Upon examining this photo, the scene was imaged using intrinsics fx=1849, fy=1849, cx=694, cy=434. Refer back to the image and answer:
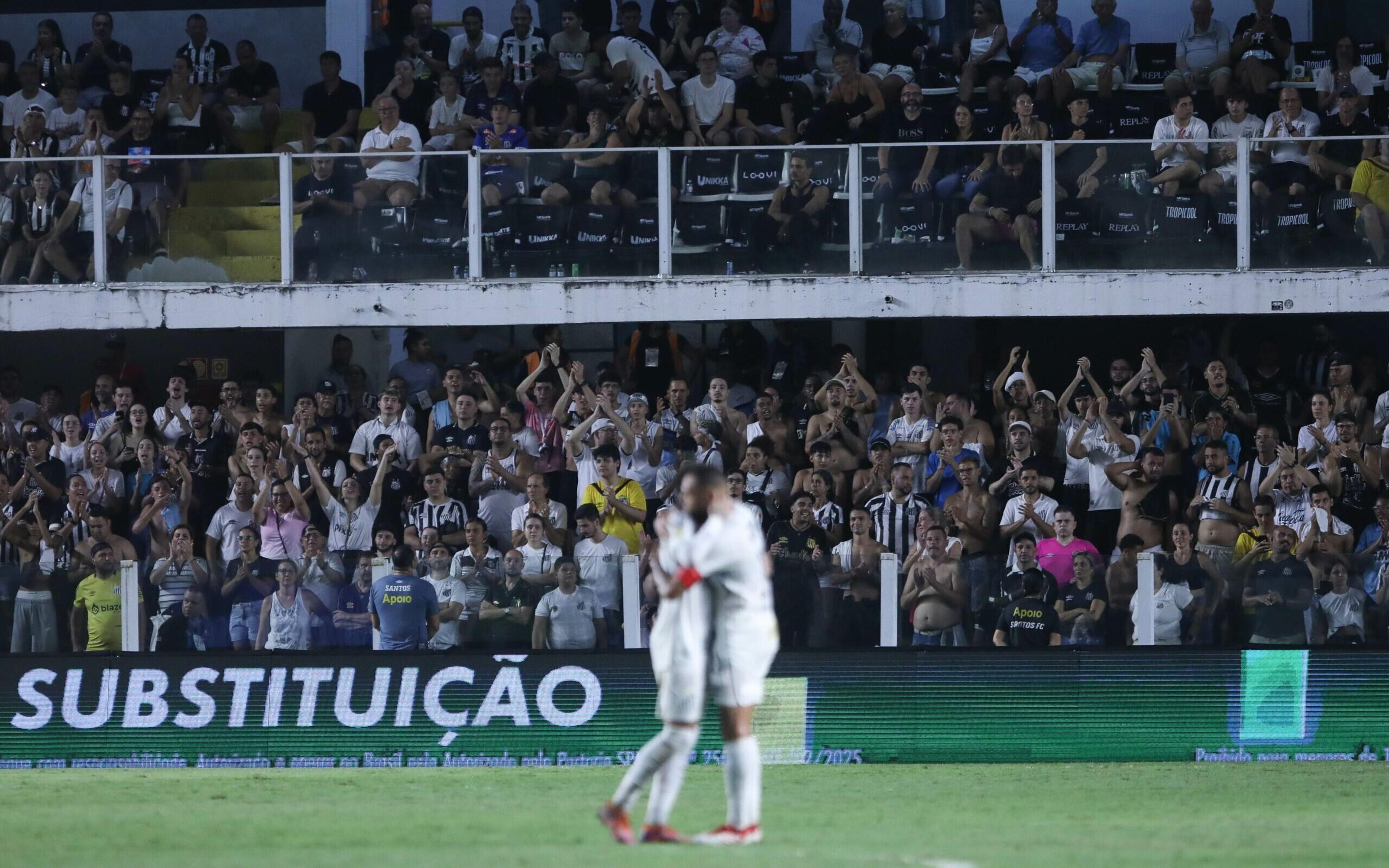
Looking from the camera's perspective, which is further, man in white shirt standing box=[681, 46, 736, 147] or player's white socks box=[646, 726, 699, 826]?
man in white shirt standing box=[681, 46, 736, 147]

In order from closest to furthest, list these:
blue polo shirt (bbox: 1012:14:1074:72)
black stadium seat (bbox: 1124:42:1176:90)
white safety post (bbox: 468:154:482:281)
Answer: white safety post (bbox: 468:154:482:281)
blue polo shirt (bbox: 1012:14:1074:72)
black stadium seat (bbox: 1124:42:1176:90)

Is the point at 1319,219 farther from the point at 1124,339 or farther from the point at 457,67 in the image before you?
the point at 457,67

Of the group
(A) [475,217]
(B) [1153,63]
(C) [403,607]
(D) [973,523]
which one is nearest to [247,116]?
(A) [475,217]

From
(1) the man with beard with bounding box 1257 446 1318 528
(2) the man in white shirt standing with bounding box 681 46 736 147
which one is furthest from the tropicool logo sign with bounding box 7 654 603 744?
(2) the man in white shirt standing with bounding box 681 46 736 147

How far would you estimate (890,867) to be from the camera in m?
7.70

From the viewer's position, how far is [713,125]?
58.3 ft

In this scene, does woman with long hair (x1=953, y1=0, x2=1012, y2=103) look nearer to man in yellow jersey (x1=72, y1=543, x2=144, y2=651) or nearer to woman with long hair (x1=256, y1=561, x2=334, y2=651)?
woman with long hair (x1=256, y1=561, x2=334, y2=651)

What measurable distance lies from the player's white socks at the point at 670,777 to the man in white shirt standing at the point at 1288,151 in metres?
10.2

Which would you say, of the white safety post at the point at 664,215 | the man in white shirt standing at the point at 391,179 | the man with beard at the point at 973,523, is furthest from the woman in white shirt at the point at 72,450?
the man with beard at the point at 973,523

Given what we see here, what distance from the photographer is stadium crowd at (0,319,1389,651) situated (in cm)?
1416

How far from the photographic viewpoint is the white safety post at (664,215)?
1656 centimetres

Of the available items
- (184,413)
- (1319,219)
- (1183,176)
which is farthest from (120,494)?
(1319,219)

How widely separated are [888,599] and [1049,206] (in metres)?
4.27

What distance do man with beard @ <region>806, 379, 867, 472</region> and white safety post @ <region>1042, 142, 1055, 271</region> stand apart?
7.43ft
